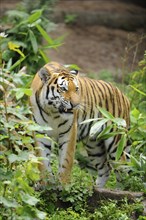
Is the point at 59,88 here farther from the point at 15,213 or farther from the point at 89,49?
the point at 89,49

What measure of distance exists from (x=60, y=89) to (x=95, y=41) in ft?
25.8

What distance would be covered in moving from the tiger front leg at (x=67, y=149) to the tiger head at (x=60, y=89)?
0.77 ft

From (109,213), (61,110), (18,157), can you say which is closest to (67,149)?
(61,110)

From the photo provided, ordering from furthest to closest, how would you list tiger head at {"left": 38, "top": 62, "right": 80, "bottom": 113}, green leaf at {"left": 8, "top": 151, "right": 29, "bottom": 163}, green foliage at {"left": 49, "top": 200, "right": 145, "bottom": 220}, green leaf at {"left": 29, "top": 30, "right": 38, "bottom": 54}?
green leaf at {"left": 29, "top": 30, "right": 38, "bottom": 54} < tiger head at {"left": 38, "top": 62, "right": 80, "bottom": 113} < green foliage at {"left": 49, "top": 200, "right": 145, "bottom": 220} < green leaf at {"left": 8, "top": 151, "right": 29, "bottom": 163}

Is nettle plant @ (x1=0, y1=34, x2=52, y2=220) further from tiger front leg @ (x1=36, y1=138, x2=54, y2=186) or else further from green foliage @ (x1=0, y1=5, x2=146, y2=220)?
tiger front leg @ (x1=36, y1=138, x2=54, y2=186)

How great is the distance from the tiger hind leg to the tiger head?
3.54 feet

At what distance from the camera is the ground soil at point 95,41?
45.5 feet

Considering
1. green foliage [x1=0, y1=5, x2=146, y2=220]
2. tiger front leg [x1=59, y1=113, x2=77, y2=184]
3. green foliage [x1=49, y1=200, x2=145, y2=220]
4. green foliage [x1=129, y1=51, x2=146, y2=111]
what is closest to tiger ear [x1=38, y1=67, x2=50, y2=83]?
green foliage [x1=0, y1=5, x2=146, y2=220]

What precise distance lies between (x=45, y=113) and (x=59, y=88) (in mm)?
301

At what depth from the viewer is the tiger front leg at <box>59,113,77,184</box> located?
24.5ft

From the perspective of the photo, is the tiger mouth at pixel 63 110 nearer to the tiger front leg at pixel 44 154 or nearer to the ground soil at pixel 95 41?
the tiger front leg at pixel 44 154

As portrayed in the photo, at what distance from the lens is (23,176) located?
5.73 metres

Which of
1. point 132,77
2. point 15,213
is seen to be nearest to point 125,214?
point 15,213

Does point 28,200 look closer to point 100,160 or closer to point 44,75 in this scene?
point 44,75
